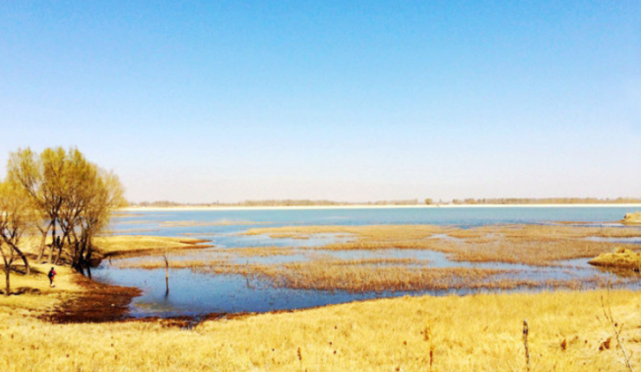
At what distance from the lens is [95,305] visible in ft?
88.6

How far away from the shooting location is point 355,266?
133 feet

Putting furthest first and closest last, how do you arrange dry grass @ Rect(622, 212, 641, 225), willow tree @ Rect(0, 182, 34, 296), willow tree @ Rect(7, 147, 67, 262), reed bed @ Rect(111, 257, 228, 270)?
dry grass @ Rect(622, 212, 641, 225) → reed bed @ Rect(111, 257, 228, 270) → willow tree @ Rect(7, 147, 67, 262) → willow tree @ Rect(0, 182, 34, 296)

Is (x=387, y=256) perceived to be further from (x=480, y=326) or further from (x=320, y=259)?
(x=480, y=326)

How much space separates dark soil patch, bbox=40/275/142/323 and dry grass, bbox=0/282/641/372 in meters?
2.34

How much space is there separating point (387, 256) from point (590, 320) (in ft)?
104

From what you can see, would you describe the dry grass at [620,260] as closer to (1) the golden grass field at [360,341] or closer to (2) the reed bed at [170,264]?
(1) the golden grass field at [360,341]

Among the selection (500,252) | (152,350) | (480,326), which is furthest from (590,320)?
(500,252)

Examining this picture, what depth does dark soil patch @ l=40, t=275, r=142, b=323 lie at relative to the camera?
23.2m

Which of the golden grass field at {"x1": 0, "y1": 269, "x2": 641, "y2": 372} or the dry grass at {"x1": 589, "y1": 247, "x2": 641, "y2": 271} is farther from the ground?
the golden grass field at {"x1": 0, "y1": 269, "x2": 641, "y2": 372}

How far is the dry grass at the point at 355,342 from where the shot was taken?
10.6m

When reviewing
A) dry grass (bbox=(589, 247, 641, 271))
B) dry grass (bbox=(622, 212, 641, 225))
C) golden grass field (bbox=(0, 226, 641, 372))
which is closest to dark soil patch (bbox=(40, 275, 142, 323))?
golden grass field (bbox=(0, 226, 641, 372))

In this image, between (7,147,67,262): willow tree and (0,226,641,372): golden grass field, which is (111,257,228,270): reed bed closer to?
(7,147,67,262): willow tree

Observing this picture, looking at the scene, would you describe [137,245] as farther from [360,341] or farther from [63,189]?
[360,341]

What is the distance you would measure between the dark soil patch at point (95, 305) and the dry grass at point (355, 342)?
92.1 inches
